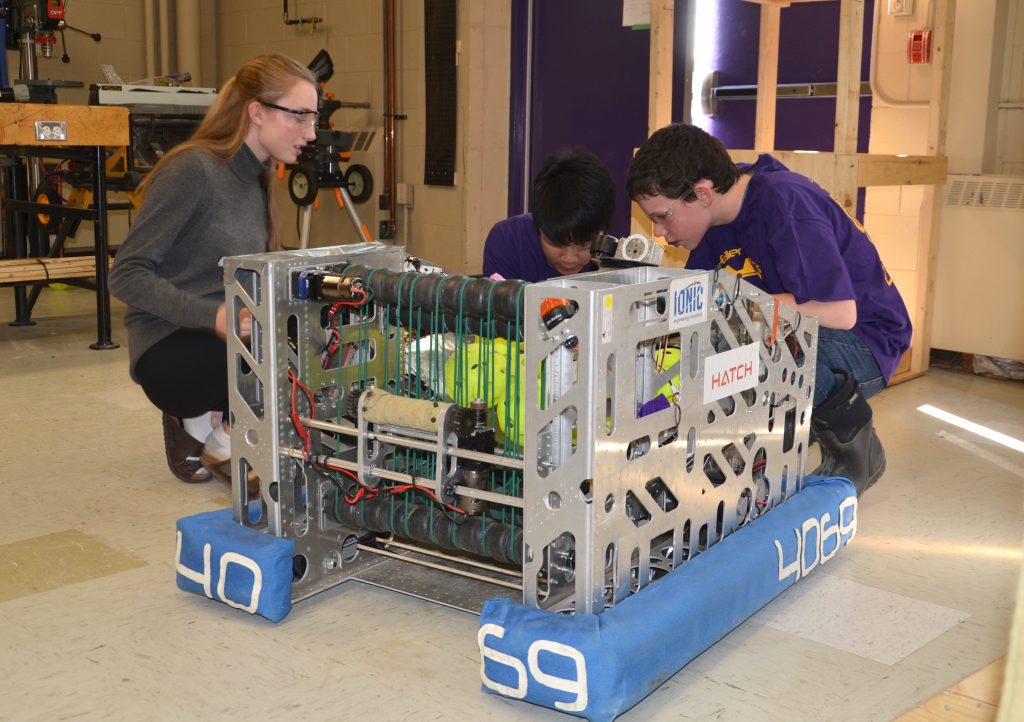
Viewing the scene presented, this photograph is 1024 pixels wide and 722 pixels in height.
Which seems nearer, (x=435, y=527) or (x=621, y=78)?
(x=435, y=527)

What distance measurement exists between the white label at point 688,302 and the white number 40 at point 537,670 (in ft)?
1.76

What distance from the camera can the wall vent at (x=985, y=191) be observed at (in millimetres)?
3990

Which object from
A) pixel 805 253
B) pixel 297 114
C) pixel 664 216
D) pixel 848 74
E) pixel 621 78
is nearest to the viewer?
pixel 805 253

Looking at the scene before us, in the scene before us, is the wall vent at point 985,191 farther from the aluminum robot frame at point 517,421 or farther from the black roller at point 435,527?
the black roller at point 435,527

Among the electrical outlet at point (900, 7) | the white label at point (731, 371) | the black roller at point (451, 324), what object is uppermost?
the electrical outlet at point (900, 7)

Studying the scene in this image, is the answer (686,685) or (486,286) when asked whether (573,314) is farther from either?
(686,685)

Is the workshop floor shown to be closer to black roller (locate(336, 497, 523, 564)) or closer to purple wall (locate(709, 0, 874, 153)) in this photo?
black roller (locate(336, 497, 523, 564))

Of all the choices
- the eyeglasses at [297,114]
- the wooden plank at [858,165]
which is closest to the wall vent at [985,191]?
the wooden plank at [858,165]

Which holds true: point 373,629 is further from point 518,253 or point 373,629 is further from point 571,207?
point 518,253

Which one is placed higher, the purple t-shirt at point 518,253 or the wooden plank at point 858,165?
the wooden plank at point 858,165

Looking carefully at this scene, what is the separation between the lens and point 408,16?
20.4ft

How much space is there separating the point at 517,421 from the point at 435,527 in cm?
25

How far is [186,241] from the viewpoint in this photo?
8.46ft

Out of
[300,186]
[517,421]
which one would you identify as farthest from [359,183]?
[517,421]
